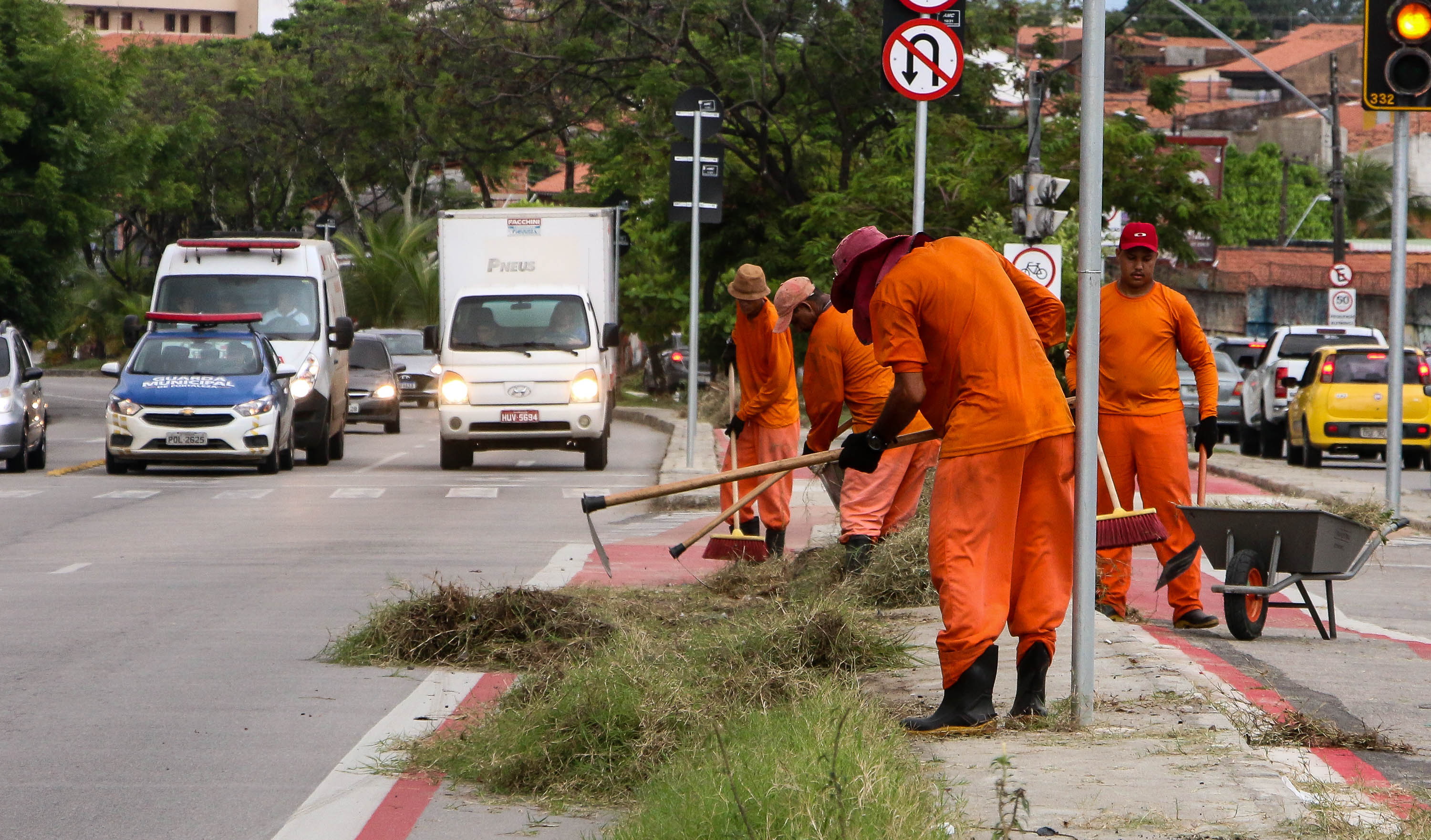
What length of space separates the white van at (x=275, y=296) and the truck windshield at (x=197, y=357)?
1455 millimetres

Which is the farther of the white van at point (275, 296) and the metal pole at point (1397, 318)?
the white van at point (275, 296)

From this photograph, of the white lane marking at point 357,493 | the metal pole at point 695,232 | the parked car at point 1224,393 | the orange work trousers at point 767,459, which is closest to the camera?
the orange work trousers at point 767,459

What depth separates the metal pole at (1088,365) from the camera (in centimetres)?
599

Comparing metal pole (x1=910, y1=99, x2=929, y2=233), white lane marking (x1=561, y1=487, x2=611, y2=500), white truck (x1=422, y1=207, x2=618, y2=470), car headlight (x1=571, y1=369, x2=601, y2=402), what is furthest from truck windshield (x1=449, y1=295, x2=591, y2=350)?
metal pole (x1=910, y1=99, x2=929, y2=233)

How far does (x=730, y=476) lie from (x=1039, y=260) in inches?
432

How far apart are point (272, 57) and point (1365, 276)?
35.2 m

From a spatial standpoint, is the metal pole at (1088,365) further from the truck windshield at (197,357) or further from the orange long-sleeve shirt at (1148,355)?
the truck windshield at (197,357)

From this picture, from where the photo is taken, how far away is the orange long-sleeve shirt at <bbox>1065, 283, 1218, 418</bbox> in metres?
9.34

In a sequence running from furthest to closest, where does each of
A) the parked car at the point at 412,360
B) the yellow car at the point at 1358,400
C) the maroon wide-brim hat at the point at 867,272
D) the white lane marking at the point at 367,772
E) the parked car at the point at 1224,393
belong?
the parked car at the point at 412,360 < the parked car at the point at 1224,393 < the yellow car at the point at 1358,400 < the maroon wide-brim hat at the point at 867,272 < the white lane marking at the point at 367,772

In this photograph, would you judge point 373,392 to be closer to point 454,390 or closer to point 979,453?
point 454,390

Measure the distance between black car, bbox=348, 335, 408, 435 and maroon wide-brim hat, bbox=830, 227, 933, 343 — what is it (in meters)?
25.1

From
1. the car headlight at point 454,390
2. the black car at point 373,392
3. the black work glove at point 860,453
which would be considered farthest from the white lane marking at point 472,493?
the black work glove at point 860,453

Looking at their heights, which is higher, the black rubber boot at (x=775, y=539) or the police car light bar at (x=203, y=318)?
the police car light bar at (x=203, y=318)

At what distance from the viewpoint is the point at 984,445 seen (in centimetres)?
610
